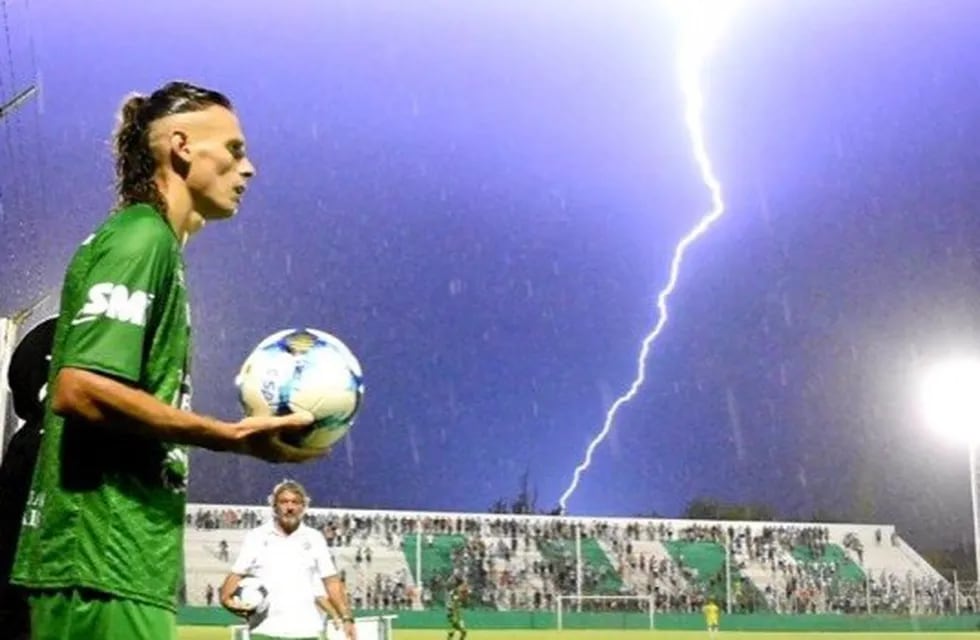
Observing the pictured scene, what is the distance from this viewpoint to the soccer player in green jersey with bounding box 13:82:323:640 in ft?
11.1

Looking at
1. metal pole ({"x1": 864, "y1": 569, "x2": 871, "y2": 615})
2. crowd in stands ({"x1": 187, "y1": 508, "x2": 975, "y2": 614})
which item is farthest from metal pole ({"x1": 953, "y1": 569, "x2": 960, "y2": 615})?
metal pole ({"x1": 864, "y1": 569, "x2": 871, "y2": 615})

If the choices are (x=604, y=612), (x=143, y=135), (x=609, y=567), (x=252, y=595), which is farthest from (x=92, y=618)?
(x=609, y=567)

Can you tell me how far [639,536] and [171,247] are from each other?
57750mm

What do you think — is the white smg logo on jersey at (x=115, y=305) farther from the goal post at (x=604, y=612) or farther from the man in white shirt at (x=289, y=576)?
the goal post at (x=604, y=612)

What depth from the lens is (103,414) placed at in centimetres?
338

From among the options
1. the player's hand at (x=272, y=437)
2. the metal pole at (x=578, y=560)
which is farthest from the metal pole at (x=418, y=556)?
the player's hand at (x=272, y=437)

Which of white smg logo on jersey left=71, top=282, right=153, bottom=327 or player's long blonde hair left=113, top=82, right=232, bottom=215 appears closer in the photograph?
white smg logo on jersey left=71, top=282, right=153, bottom=327

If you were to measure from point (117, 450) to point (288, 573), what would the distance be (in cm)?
659

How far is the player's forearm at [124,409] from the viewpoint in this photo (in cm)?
337

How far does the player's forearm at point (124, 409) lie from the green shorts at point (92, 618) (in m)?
0.42

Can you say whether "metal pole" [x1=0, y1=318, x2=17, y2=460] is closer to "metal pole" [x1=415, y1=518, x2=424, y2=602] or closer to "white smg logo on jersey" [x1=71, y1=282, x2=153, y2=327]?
"white smg logo on jersey" [x1=71, y1=282, x2=153, y2=327]

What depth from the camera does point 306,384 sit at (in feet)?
13.0

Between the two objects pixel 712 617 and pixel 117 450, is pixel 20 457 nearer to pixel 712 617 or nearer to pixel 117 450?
pixel 117 450

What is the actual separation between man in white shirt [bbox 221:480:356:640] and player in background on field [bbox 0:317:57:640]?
3.71 meters
